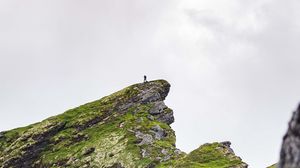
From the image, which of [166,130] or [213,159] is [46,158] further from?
[213,159]

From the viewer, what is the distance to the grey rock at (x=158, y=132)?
121 metres

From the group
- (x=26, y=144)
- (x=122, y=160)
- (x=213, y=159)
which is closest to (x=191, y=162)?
(x=213, y=159)

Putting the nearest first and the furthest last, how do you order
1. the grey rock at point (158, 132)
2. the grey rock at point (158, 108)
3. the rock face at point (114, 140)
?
1. the rock face at point (114, 140)
2. the grey rock at point (158, 132)
3. the grey rock at point (158, 108)

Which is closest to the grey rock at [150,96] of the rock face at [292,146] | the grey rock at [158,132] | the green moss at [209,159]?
the grey rock at [158,132]

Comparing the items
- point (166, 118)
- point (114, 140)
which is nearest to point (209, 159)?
point (114, 140)

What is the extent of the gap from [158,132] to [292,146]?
11195cm

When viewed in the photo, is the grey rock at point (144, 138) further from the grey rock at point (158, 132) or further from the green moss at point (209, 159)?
the green moss at point (209, 159)

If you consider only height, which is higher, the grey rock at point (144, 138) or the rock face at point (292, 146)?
the grey rock at point (144, 138)

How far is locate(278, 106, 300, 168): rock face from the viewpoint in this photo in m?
10.4

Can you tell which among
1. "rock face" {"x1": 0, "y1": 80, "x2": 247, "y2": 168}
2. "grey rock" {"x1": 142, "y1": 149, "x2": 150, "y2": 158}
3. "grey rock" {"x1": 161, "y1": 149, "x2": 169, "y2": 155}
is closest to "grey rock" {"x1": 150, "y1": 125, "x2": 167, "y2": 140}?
"rock face" {"x1": 0, "y1": 80, "x2": 247, "y2": 168}

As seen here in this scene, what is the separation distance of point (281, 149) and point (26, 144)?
421 feet

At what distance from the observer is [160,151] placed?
368 feet

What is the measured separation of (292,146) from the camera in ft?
34.7

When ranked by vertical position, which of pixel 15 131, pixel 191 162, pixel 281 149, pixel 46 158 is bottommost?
pixel 281 149
